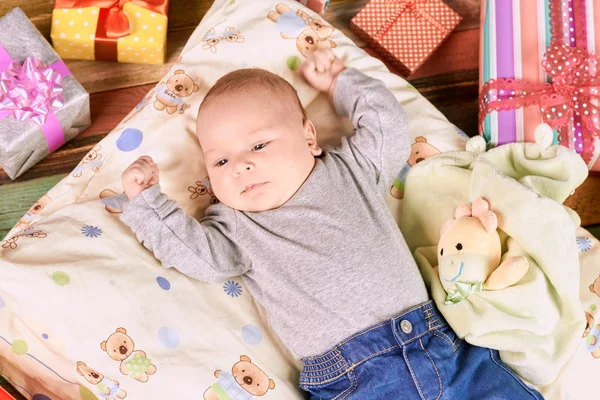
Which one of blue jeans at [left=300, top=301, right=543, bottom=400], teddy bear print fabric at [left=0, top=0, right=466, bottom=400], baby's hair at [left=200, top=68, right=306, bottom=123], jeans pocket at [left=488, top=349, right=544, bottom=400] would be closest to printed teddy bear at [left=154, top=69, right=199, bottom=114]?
teddy bear print fabric at [left=0, top=0, right=466, bottom=400]

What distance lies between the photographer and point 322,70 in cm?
144

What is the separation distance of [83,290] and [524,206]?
0.89 m

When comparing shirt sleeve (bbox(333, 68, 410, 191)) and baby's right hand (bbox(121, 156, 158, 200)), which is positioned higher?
shirt sleeve (bbox(333, 68, 410, 191))

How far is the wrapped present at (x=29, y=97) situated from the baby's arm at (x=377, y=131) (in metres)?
0.68

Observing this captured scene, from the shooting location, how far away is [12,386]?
4.47ft

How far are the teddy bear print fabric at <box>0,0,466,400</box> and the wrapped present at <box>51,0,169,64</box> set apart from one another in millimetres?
187

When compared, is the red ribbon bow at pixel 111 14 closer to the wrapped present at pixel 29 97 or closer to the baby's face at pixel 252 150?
the wrapped present at pixel 29 97

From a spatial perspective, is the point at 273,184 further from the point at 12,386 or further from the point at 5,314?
the point at 12,386

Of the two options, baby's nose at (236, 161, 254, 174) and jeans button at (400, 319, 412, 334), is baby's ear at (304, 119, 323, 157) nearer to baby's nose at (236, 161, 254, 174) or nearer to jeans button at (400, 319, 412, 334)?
baby's nose at (236, 161, 254, 174)

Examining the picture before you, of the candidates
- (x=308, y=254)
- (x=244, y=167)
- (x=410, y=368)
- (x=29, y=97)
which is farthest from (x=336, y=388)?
(x=29, y=97)

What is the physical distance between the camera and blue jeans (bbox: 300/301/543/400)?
3.80 ft

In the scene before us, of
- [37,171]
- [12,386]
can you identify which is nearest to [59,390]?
[12,386]

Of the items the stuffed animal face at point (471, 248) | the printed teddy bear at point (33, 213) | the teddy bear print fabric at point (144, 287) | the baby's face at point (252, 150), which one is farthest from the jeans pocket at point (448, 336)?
the printed teddy bear at point (33, 213)

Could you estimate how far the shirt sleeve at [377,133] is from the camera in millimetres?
1343
